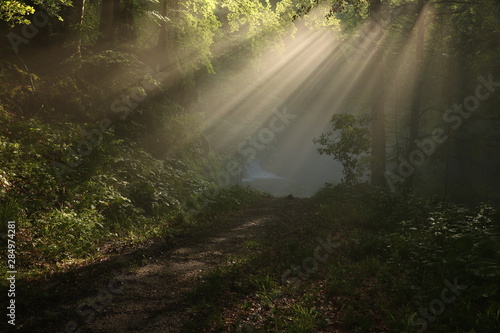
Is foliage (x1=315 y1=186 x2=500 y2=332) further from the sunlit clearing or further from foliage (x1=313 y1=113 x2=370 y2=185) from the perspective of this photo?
the sunlit clearing

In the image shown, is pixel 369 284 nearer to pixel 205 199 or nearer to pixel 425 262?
pixel 425 262

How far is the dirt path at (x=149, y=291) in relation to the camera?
4176mm

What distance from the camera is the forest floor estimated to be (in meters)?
4.21

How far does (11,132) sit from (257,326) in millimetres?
8245

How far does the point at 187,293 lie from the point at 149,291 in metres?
0.71

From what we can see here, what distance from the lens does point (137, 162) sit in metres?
11.1

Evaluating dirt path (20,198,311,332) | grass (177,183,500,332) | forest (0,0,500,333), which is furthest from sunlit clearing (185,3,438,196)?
dirt path (20,198,311,332)

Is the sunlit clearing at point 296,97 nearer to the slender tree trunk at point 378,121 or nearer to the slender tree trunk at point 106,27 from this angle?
the slender tree trunk at point 378,121

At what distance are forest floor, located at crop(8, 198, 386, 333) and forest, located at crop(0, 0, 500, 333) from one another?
35 mm

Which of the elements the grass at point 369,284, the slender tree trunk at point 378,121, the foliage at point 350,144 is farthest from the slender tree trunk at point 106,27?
the slender tree trunk at point 378,121

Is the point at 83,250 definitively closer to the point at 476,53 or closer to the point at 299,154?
the point at 476,53

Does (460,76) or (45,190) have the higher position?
(460,76)

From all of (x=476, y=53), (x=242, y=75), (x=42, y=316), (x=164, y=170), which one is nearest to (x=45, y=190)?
(x=42, y=316)

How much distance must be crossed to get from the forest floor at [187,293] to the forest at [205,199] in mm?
35
